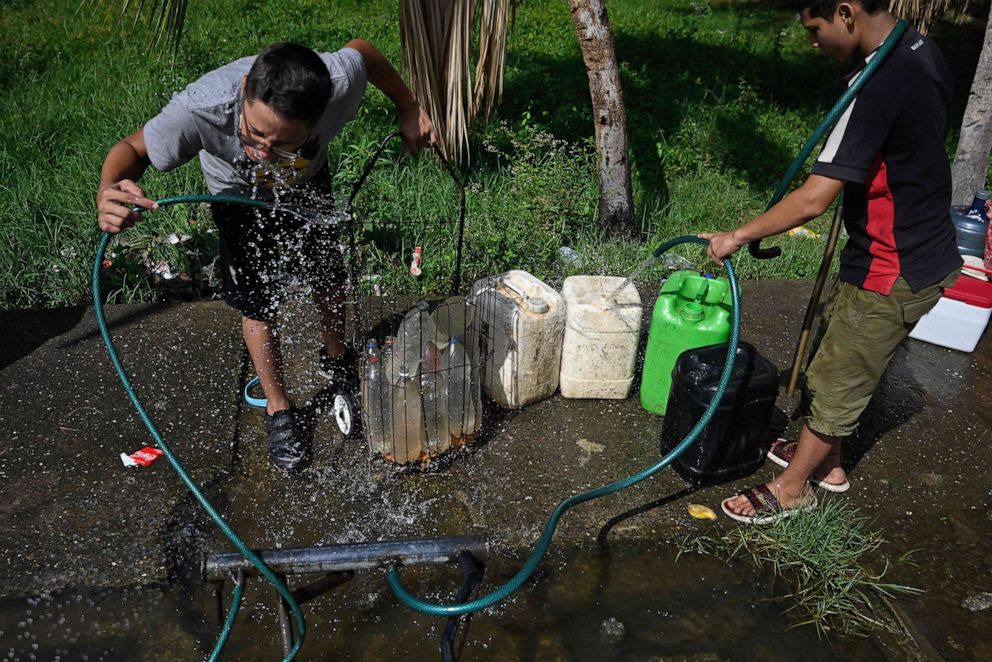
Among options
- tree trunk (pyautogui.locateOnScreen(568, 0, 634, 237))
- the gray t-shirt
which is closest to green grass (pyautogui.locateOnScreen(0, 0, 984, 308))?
tree trunk (pyautogui.locateOnScreen(568, 0, 634, 237))

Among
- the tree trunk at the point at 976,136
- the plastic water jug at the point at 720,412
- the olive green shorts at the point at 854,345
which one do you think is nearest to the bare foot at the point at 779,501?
the plastic water jug at the point at 720,412

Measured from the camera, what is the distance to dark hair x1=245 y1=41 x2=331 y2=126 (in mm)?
2420

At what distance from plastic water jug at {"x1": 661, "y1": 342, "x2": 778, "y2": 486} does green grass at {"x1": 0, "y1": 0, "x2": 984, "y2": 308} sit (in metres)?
1.35

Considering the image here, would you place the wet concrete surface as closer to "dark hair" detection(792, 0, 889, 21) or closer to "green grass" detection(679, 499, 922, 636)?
"green grass" detection(679, 499, 922, 636)

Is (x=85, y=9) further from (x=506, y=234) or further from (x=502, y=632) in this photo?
(x=502, y=632)

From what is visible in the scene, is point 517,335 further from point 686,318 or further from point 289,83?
point 289,83

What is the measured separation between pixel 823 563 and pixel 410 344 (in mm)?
1759

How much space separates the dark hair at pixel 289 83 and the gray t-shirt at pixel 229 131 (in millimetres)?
166

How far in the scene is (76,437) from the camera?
329cm

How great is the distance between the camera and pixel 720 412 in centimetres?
296

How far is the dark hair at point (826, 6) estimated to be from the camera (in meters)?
2.30

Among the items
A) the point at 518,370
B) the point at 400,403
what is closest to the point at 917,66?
the point at 518,370

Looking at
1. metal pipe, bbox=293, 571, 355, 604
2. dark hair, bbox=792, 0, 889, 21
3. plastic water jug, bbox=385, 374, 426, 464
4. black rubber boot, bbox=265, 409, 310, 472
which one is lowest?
black rubber boot, bbox=265, 409, 310, 472

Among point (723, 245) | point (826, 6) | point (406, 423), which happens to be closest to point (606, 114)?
point (723, 245)
